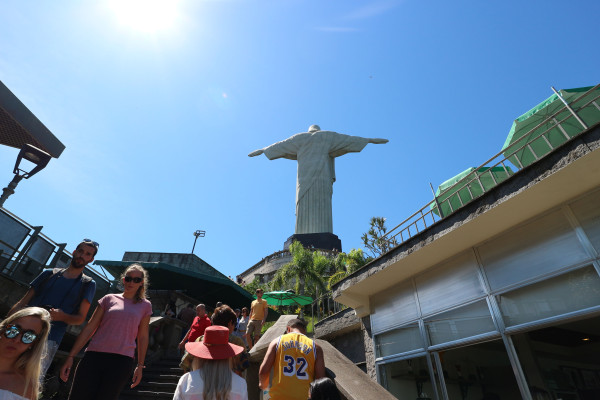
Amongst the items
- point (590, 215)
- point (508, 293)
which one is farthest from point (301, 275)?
point (590, 215)

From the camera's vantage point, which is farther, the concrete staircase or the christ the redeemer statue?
the christ the redeemer statue

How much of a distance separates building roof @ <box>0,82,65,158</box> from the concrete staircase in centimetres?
983

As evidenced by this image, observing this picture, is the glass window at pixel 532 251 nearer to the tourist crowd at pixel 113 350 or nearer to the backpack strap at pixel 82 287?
the tourist crowd at pixel 113 350

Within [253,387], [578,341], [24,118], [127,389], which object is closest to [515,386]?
[578,341]

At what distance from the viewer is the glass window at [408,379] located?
5.93m

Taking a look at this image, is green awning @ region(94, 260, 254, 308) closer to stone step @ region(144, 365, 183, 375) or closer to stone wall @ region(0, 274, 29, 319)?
stone wall @ region(0, 274, 29, 319)

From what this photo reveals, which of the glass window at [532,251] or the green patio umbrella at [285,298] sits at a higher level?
the green patio umbrella at [285,298]

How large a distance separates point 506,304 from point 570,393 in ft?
4.84

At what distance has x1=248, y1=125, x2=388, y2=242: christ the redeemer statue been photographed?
30.2 metres

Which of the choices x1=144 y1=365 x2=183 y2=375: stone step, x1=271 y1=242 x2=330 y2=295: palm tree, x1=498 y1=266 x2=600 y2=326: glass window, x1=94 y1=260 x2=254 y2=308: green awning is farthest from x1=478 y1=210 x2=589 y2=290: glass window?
x1=271 y1=242 x2=330 y2=295: palm tree

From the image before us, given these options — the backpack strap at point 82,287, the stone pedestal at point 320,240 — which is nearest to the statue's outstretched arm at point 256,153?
the stone pedestal at point 320,240

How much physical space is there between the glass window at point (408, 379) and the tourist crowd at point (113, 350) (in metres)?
4.02

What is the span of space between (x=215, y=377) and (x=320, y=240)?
27.1 m

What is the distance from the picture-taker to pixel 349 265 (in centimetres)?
2045
